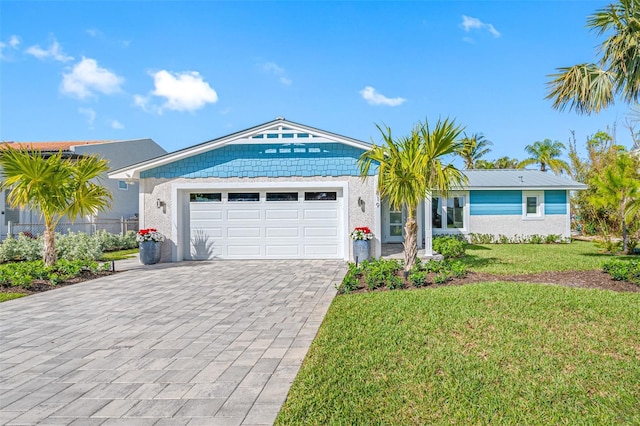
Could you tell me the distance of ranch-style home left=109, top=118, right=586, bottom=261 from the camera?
12359 mm

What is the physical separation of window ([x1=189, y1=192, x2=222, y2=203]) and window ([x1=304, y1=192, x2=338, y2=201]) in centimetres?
313

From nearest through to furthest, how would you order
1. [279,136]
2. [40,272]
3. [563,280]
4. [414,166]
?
[563,280] → [414,166] → [40,272] → [279,136]

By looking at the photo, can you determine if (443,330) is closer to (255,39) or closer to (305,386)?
(305,386)

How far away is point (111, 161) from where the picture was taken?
67.9ft

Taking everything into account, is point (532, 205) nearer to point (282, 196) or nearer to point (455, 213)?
point (455, 213)

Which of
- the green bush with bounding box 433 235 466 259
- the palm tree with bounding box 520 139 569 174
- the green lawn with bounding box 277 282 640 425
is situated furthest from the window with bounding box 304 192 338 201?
the palm tree with bounding box 520 139 569 174

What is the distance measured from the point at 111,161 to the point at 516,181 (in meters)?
21.7

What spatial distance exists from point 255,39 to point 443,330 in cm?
1092

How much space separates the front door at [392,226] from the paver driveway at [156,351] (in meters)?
10.2

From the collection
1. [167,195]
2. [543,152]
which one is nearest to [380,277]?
[167,195]

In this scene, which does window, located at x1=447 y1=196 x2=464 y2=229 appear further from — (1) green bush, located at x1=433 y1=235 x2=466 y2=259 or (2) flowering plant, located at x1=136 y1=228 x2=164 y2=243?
(2) flowering plant, located at x1=136 y1=228 x2=164 y2=243

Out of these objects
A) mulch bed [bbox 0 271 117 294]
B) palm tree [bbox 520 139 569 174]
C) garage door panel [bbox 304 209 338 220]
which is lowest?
mulch bed [bbox 0 271 117 294]

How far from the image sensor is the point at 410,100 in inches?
553

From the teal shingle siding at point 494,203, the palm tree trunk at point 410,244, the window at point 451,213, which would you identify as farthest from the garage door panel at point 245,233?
the teal shingle siding at point 494,203
